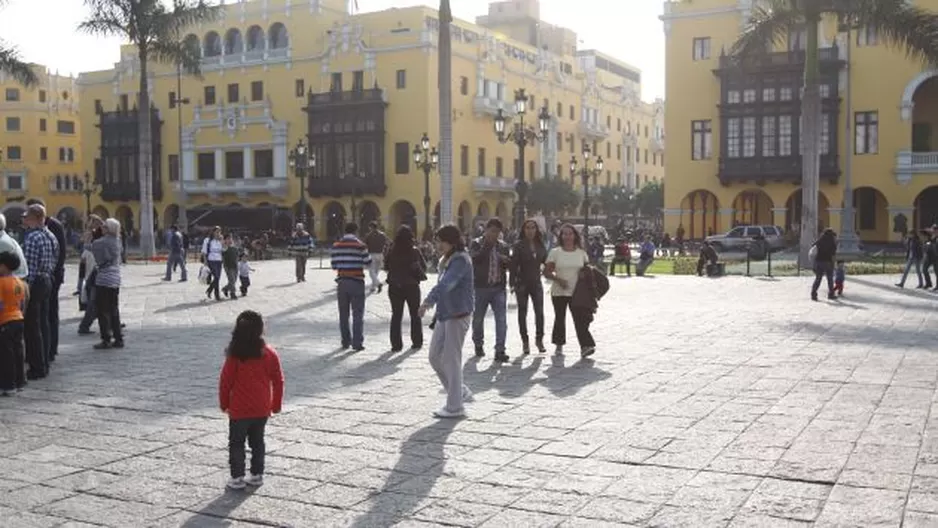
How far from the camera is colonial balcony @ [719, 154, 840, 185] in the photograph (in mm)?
42719

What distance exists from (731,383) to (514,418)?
8.61 ft

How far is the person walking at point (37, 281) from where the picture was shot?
958 cm

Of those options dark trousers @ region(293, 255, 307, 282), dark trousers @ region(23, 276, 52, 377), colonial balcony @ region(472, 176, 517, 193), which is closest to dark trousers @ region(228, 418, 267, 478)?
dark trousers @ region(23, 276, 52, 377)

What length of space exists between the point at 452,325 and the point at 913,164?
39.7m

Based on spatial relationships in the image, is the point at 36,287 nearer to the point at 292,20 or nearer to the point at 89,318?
the point at 89,318

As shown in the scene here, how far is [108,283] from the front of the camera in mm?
11930

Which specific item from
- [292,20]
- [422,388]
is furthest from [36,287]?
[292,20]

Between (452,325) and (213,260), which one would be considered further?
(213,260)

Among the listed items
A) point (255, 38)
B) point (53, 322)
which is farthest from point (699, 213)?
point (53, 322)

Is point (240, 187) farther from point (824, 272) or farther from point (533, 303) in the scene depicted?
point (533, 303)

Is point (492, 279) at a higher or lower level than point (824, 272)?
higher

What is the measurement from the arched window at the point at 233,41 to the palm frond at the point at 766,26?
37.3 metres

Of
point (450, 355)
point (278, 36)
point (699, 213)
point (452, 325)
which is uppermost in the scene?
point (278, 36)

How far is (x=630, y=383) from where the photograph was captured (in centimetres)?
926
